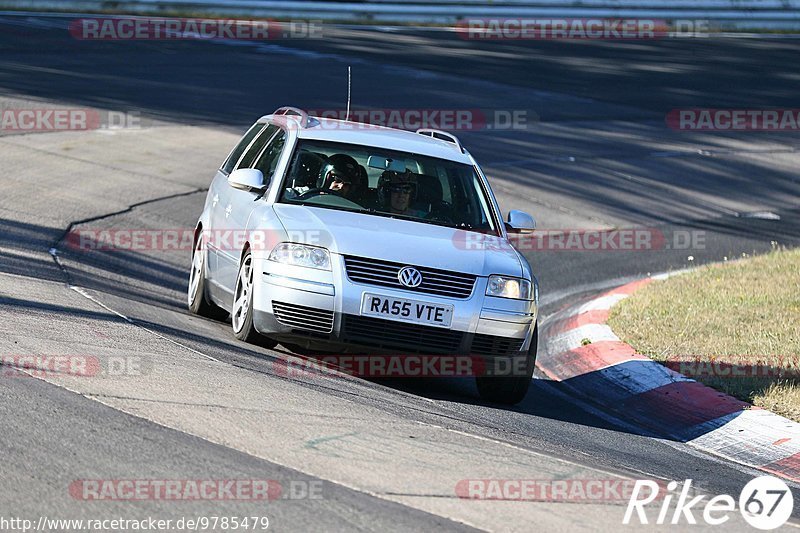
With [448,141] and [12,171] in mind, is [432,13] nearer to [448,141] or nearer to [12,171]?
[12,171]

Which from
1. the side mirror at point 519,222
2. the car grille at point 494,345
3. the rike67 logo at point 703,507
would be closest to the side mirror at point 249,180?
the side mirror at point 519,222

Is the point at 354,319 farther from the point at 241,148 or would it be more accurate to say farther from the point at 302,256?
the point at 241,148

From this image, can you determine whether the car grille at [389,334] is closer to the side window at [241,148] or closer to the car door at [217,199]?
the car door at [217,199]

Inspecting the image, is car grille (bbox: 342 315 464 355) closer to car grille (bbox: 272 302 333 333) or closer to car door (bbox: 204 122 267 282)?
car grille (bbox: 272 302 333 333)

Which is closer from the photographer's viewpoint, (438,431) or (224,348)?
(438,431)

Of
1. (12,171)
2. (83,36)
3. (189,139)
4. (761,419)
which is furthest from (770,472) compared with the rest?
(83,36)

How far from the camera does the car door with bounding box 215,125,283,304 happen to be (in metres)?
8.78

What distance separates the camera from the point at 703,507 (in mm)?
5773

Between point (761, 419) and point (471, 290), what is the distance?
7.01 ft

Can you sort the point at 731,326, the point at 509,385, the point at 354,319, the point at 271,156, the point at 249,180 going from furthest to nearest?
the point at 731,326 → the point at 271,156 → the point at 249,180 → the point at 509,385 → the point at 354,319

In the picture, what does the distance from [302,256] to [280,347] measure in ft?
3.91

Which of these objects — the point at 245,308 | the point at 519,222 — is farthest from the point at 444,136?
the point at 245,308

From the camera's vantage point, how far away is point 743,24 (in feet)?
117

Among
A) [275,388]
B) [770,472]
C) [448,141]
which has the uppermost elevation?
[448,141]
